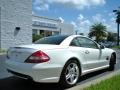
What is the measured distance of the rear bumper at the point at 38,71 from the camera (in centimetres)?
577

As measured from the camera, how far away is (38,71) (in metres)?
5.76

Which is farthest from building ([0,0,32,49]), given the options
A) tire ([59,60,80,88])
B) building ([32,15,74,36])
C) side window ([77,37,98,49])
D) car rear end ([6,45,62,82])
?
building ([32,15,74,36])

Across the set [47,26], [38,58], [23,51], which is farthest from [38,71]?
[47,26]

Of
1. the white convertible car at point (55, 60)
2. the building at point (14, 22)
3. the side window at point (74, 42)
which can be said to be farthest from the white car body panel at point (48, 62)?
the building at point (14, 22)

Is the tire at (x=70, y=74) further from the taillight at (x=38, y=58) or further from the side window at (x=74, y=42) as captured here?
the taillight at (x=38, y=58)

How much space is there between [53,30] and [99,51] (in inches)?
2042

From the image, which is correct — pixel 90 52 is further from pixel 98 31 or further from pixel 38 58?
pixel 98 31

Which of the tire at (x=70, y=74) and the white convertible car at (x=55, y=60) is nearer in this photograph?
the white convertible car at (x=55, y=60)

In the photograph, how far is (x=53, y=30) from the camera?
5975cm

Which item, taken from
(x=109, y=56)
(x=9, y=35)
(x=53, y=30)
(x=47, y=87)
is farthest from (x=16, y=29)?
(x=53, y=30)

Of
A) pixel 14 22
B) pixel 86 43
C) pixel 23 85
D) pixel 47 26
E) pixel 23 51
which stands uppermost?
pixel 47 26

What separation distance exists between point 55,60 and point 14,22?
19.7 meters

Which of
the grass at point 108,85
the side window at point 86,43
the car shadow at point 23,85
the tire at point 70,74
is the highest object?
the side window at point 86,43

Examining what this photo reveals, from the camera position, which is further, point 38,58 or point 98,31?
point 98,31
